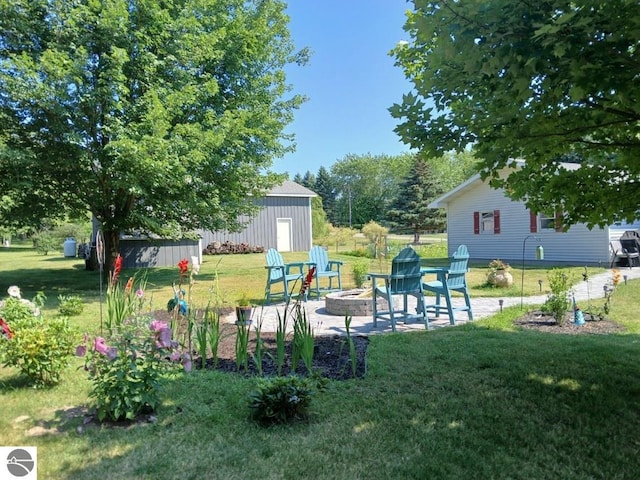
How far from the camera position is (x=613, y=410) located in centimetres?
279

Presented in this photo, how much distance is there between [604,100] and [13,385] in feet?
15.2

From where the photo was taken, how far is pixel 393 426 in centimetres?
259

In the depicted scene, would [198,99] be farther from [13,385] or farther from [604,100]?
[604,100]

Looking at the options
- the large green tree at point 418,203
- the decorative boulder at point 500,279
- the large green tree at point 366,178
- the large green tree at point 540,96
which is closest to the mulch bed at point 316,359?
the large green tree at point 540,96

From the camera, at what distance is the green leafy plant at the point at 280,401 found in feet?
8.80

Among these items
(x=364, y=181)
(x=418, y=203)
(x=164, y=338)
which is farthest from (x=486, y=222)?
(x=364, y=181)

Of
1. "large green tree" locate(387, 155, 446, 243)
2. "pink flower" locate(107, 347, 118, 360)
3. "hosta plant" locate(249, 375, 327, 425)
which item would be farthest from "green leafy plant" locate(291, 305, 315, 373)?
"large green tree" locate(387, 155, 446, 243)

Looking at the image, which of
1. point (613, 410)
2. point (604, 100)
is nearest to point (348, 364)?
point (613, 410)

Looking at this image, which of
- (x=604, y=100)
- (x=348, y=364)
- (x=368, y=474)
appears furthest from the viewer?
(x=348, y=364)

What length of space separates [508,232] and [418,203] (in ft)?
63.3

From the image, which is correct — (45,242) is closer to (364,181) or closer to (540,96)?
(540,96)

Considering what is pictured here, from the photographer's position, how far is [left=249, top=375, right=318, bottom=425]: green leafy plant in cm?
268

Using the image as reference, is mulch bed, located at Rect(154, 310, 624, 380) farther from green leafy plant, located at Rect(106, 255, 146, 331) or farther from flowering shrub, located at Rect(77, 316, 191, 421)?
flowering shrub, located at Rect(77, 316, 191, 421)

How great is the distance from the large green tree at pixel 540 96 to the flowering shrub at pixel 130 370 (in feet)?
6.90
